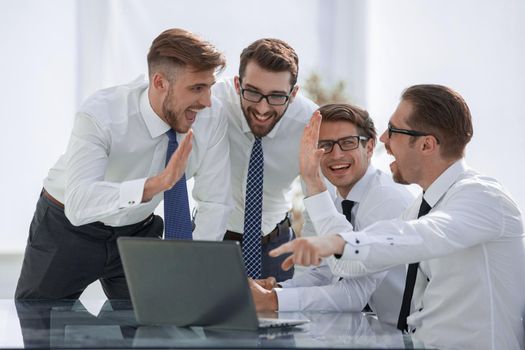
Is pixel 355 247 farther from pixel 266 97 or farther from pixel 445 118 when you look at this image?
pixel 266 97

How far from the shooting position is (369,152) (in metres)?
3.15

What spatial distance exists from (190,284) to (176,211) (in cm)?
121

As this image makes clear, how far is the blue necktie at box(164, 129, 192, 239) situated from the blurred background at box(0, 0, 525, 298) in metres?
2.77

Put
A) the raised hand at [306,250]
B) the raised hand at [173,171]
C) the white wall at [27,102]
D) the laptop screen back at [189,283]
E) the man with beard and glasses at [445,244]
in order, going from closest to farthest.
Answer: the laptop screen back at [189,283] < the raised hand at [306,250] < the man with beard and glasses at [445,244] < the raised hand at [173,171] < the white wall at [27,102]

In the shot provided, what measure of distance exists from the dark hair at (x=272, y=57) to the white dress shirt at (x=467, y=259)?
3.26ft

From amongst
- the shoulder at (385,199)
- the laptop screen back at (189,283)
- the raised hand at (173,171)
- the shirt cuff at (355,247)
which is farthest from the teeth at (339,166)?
the laptop screen back at (189,283)

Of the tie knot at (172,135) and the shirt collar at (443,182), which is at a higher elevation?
the shirt collar at (443,182)

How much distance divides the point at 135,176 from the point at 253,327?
141 centimetres

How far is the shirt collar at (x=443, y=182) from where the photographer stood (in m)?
2.50

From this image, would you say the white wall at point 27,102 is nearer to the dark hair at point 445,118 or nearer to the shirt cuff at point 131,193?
the shirt cuff at point 131,193

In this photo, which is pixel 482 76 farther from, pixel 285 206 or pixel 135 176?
pixel 135 176

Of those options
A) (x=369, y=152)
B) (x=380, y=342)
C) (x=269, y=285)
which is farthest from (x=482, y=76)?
(x=380, y=342)

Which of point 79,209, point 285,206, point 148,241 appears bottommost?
point 285,206

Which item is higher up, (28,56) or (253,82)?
(253,82)
